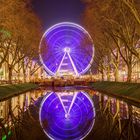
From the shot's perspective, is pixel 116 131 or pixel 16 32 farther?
pixel 16 32

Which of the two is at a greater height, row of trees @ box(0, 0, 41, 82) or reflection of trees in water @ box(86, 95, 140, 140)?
row of trees @ box(0, 0, 41, 82)

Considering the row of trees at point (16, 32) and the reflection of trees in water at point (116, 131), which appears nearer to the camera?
the reflection of trees in water at point (116, 131)

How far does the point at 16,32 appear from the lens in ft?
191

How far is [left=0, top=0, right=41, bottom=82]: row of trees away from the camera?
140 ft

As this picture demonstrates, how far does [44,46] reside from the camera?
100312 mm

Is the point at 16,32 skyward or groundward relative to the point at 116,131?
skyward

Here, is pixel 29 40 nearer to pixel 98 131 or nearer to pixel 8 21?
pixel 8 21

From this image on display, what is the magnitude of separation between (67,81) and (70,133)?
98942mm

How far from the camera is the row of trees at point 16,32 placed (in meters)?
42.6

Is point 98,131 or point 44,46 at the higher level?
point 44,46

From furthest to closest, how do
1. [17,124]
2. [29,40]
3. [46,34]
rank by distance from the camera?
[46,34] → [29,40] → [17,124]

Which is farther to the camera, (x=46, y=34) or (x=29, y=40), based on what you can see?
(x=46, y=34)

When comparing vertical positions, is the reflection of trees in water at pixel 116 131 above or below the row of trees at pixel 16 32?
below

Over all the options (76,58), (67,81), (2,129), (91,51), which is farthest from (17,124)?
(67,81)
